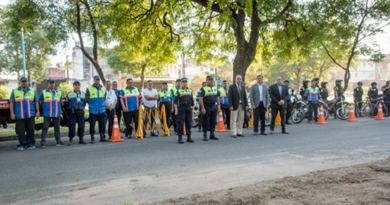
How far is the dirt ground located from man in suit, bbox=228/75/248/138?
502 centimetres

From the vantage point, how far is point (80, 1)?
14.5 metres

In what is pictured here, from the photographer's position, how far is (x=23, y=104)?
27.8ft

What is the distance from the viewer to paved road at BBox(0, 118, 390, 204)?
463 centimetres

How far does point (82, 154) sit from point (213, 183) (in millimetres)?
4137

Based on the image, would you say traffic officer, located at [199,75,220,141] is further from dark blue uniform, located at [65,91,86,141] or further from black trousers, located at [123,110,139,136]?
dark blue uniform, located at [65,91,86,141]

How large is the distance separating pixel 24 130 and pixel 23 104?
0.76m

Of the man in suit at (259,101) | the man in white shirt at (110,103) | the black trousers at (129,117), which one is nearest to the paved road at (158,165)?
the man in suit at (259,101)

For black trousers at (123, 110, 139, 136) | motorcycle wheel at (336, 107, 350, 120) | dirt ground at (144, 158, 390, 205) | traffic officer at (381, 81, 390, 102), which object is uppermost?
traffic officer at (381, 81, 390, 102)

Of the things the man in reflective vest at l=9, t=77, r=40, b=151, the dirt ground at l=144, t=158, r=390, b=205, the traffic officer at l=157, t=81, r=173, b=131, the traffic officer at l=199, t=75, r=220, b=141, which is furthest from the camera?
the traffic officer at l=157, t=81, r=173, b=131

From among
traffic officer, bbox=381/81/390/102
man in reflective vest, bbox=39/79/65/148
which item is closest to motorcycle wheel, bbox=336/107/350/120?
traffic officer, bbox=381/81/390/102

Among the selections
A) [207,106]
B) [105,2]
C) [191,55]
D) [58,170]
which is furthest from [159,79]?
[58,170]

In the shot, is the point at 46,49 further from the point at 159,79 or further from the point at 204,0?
the point at 204,0

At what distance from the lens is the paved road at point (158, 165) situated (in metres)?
4.63

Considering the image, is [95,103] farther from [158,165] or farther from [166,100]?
[158,165]
